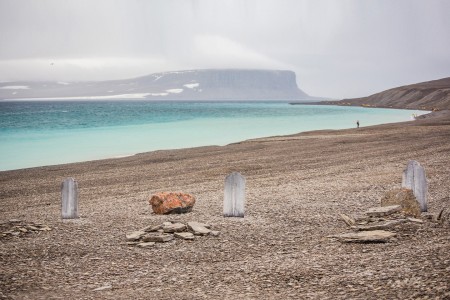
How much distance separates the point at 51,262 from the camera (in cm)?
1070

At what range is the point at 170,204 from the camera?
51.0 ft

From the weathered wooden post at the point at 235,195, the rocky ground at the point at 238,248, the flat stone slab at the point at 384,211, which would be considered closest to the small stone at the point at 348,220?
the rocky ground at the point at 238,248

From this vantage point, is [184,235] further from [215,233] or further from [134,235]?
[134,235]

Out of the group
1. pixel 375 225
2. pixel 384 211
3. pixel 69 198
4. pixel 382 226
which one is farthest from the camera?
pixel 69 198

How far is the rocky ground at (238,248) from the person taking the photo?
8.57 metres

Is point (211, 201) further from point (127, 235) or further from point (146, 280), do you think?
point (146, 280)

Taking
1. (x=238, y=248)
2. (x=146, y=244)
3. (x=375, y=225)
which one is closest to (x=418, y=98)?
(x=375, y=225)

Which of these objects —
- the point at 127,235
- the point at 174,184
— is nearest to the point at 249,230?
the point at 127,235

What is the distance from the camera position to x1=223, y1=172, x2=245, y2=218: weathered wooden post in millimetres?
14711

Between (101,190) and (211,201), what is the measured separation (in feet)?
25.2

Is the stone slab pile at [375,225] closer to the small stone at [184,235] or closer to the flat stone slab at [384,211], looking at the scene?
the flat stone slab at [384,211]

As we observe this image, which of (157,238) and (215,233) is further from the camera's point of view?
(215,233)

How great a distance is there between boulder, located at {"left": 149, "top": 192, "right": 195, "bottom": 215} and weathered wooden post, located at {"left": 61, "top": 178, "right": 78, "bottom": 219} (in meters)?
2.19

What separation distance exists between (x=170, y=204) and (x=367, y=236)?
6.17 metres
